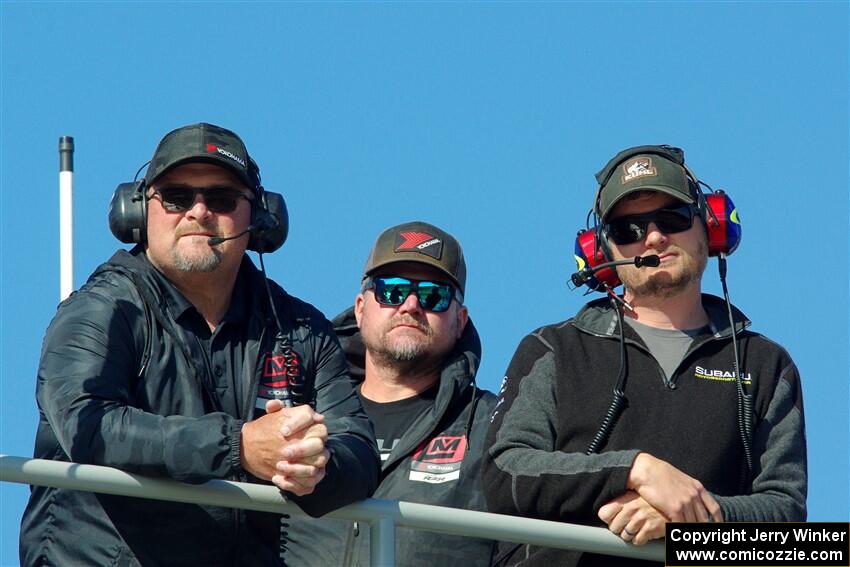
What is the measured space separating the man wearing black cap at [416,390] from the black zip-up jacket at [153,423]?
86 cm

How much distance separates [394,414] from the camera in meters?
6.92

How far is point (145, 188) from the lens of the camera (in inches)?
227

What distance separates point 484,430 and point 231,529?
169 cm

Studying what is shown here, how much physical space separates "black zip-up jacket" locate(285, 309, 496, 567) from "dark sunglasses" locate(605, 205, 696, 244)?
1061 mm

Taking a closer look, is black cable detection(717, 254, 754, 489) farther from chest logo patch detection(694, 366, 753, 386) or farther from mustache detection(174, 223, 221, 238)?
mustache detection(174, 223, 221, 238)

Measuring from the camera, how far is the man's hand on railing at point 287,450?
4.84m

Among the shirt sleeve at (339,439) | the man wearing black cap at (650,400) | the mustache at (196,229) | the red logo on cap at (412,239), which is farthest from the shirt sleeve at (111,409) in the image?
the red logo on cap at (412,239)

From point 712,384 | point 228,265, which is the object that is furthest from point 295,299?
point 712,384

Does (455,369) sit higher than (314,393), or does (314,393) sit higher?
(455,369)

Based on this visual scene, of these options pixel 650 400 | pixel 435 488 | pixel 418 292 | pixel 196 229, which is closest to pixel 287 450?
pixel 196 229

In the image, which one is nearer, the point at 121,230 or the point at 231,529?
the point at 231,529

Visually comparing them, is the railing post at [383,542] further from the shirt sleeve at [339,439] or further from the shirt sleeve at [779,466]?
the shirt sleeve at [779,466]

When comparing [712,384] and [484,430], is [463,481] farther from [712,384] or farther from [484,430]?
[712,384]

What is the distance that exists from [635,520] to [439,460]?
1439mm
